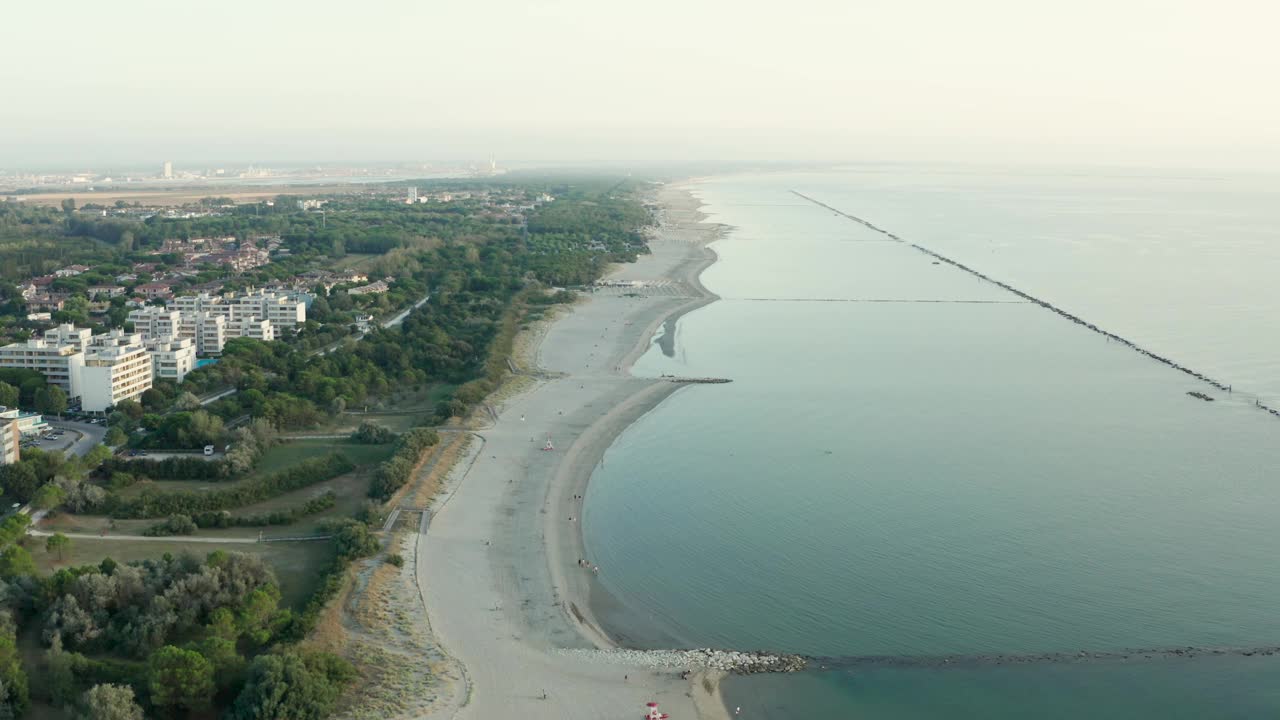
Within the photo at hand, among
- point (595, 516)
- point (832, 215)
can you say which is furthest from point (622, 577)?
point (832, 215)

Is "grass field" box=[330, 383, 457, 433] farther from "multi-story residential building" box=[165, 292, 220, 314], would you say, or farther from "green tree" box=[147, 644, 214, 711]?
"green tree" box=[147, 644, 214, 711]

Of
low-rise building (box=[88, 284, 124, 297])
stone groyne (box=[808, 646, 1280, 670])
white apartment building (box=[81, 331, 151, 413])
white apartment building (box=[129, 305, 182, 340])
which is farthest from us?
low-rise building (box=[88, 284, 124, 297])

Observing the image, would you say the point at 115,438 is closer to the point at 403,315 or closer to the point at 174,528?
the point at 174,528

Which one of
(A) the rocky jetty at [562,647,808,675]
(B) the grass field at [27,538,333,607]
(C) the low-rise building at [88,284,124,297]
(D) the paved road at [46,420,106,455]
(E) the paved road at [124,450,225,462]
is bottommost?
(A) the rocky jetty at [562,647,808,675]

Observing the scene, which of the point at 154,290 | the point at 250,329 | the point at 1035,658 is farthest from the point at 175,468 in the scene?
the point at 154,290

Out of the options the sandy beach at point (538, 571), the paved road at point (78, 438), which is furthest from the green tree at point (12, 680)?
the paved road at point (78, 438)

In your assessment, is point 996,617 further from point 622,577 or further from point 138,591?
point 138,591

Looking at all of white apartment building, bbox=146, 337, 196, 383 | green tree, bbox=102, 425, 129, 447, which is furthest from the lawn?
white apartment building, bbox=146, 337, 196, 383
